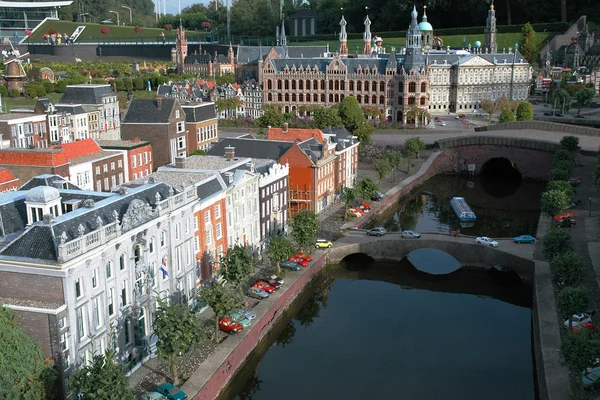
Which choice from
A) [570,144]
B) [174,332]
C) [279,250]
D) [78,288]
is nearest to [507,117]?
[570,144]

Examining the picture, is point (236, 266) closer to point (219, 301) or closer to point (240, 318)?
point (240, 318)

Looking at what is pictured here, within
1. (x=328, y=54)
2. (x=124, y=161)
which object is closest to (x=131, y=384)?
(x=124, y=161)

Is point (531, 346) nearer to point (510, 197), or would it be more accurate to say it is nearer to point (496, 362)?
point (496, 362)

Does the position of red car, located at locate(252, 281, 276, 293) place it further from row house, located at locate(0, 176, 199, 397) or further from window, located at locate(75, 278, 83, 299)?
window, located at locate(75, 278, 83, 299)

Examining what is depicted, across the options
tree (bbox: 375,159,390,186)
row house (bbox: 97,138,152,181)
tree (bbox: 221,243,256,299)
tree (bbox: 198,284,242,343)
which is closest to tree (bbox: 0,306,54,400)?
tree (bbox: 198,284,242,343)

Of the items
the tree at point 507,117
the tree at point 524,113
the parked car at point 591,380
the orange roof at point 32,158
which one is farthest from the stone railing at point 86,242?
the tree at point 524,113

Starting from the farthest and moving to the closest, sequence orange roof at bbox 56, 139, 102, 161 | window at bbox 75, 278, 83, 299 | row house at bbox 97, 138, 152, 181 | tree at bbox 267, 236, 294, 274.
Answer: row house at bbox 97, 138, 152, 181
orange roof at bbox 56, 139, 102, 161
tree at bbox 267, 236, 294, 274
window at bbox 75, 278, 83, 299

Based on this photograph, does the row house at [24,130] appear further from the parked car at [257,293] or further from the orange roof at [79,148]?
the parked car at [257,293]

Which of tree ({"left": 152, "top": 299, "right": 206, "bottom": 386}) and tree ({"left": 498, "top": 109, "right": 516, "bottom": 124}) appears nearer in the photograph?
tree ({"left": 152, "top": 299, "right": 206, "bottom": 386})
